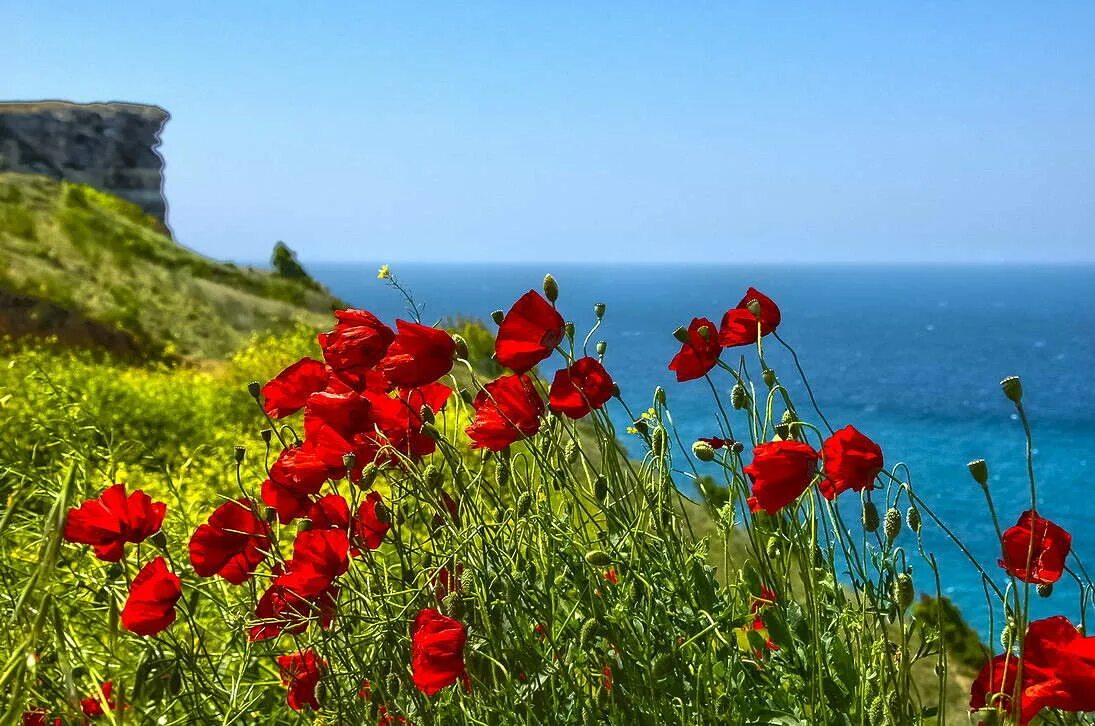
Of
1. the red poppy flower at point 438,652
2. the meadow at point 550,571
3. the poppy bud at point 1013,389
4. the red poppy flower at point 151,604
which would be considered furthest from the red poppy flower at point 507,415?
the poppy bud at point 1013,389

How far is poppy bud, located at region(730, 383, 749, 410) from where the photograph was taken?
5.87 ft

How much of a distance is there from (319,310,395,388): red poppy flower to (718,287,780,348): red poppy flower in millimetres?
619

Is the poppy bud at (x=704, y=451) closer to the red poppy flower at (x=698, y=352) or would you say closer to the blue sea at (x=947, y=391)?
the red poppy flower at (x=698, y=352)

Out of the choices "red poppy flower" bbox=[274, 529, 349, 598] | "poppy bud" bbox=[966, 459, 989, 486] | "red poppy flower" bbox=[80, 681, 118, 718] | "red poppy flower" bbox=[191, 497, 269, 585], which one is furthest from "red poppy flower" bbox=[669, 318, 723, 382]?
"red poppy flower" bbox=[80, 681, 118, 718]

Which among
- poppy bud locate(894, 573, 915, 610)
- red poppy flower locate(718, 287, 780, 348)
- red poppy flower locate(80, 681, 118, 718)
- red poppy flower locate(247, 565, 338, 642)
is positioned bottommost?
red poppy flower locate(80, 681, 118, 718)

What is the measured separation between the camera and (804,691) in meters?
1.73

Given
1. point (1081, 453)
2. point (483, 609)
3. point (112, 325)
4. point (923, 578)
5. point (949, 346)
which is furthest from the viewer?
point (949, 346)

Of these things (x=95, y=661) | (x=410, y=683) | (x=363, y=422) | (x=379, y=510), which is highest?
(x=363, y=422)

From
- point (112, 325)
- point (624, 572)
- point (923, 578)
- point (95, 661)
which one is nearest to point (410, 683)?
point (624, 572)

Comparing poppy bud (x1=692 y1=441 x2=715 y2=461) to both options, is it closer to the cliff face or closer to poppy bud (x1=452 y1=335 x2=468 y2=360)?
poppy bud (x1=452 y1=335 x2=468 y2=360)

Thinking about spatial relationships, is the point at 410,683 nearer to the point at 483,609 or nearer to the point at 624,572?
the point at 483,609

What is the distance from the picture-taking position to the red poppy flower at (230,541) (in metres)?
1.80

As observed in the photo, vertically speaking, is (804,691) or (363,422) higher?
(363,422)

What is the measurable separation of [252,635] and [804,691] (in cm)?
105
